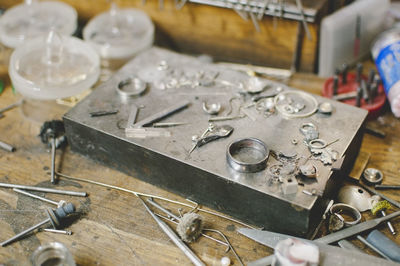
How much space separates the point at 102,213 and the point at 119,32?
1.03m

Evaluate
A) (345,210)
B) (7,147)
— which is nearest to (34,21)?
(7,147)

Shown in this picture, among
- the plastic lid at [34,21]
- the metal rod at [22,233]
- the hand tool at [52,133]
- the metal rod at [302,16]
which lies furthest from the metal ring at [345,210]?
the plastic lid at [34,21]

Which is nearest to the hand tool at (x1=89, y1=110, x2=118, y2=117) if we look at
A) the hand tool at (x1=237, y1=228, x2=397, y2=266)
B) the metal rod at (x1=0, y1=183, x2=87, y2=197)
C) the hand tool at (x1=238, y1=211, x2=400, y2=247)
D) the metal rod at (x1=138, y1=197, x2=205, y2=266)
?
the metal rod at (x1=0, y1=183, x2=87, y2=197)

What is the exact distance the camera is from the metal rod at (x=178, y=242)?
1.38 meters

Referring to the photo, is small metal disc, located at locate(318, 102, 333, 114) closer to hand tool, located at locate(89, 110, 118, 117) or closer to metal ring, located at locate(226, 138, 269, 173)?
metal ring, located at locate(226, 138, 269, 173)

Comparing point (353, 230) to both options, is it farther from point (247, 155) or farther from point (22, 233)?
point (22, 233)

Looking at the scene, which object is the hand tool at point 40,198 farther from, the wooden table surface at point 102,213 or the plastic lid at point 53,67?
the plastic lid at point 53,67

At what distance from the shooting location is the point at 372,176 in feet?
5.34

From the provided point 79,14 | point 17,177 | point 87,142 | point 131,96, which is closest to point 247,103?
point 131,96

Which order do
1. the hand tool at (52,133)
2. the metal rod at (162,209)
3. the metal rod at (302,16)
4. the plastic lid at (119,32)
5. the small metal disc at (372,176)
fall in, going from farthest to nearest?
the plastic lid at (119,32) → the metal rod at (302,16) → the hand tool at (52,133) → the small metal disc at (372,176) → the metal rod at (162,209)

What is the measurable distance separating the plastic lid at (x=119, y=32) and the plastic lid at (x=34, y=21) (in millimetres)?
113

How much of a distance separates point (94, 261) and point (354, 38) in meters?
1.50

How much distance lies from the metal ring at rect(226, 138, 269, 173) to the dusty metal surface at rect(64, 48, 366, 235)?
0.08ft

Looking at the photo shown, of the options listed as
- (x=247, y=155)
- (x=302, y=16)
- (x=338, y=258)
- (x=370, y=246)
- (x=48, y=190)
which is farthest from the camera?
(x=302, y=16)
